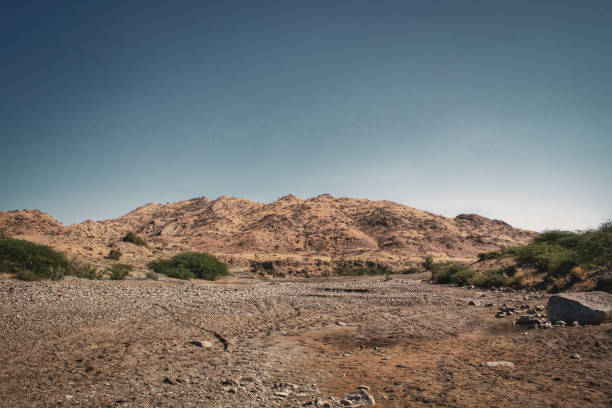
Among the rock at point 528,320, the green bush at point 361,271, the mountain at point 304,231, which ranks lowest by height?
the green bush at point 361,271

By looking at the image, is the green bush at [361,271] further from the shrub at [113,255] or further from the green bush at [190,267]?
the shrub at [113,255]

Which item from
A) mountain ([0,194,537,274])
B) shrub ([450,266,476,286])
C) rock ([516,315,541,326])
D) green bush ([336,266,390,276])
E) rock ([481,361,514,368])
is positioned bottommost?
green bush ([336,266,390,276])

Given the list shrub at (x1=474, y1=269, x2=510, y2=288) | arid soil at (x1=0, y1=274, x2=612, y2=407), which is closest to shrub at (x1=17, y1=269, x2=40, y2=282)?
arid soil at (x1=0, y1=274, x2=612, y2=407)

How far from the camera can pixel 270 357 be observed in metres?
6.25

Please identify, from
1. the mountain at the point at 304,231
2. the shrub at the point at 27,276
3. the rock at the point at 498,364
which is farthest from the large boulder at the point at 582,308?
the mountain at the point at 304,231

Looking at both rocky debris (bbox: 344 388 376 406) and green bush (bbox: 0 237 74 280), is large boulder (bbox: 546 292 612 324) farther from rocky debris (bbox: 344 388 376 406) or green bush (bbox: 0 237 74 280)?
green bush (bbox: 0 237 74 280)

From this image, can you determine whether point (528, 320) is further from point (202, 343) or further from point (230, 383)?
point (202, 343)

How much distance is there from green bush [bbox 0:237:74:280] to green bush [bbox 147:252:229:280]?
9459mm

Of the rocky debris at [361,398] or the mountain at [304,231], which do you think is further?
the mountain at [304,231]

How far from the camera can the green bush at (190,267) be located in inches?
1041

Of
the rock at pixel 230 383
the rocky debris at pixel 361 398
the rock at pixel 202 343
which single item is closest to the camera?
the rocky debris at pixel 361 398

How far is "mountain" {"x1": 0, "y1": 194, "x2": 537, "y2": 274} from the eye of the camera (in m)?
50.0

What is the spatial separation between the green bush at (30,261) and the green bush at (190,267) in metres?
9.46

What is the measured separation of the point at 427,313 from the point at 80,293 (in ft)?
39.0
